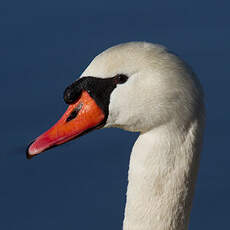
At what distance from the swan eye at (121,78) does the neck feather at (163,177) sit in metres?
0.22

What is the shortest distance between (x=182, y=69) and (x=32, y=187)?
267cm

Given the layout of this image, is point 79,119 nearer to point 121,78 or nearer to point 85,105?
point 85,105

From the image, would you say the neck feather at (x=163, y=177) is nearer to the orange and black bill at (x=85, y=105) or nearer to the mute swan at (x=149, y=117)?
the mute swan at (x=149, y=117)

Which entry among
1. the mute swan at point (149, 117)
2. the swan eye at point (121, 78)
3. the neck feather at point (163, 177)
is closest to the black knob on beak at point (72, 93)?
the mute swan at point (149, 117)

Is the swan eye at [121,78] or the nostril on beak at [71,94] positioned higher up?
the swan eye at [121,78]

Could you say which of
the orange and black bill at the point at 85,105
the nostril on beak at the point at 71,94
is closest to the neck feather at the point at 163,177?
the orange and black bill at the point at 85,105

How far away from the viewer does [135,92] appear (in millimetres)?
2475

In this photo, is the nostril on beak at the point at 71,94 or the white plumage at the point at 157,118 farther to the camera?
→ the nostril on beak at the point at 71,94

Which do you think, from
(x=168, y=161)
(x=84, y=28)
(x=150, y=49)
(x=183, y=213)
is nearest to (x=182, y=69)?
(x=150, y=49)

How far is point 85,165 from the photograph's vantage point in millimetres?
4910

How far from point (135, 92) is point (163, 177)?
346mm

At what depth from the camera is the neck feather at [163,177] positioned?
8.12 ft

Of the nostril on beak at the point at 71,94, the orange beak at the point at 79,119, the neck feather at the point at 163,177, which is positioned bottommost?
the neck feather at the point at 163,177

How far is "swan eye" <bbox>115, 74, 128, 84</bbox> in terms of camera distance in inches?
97.7
